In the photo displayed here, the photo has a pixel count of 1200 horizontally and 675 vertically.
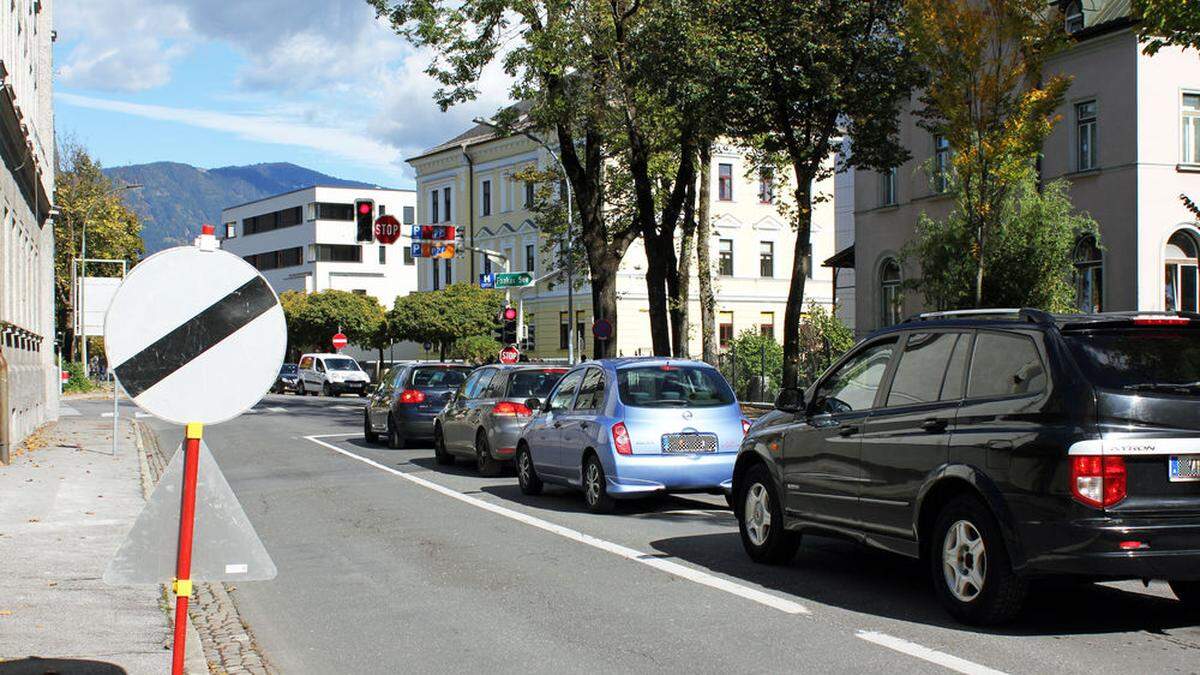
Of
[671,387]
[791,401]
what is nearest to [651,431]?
[671,387]

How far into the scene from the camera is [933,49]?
20062mm

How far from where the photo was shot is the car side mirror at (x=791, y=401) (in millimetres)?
9539

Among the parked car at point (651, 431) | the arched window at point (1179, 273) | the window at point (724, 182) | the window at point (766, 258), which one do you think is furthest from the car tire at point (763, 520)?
the window at point (766, 258)

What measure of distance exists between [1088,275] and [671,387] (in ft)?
65.2

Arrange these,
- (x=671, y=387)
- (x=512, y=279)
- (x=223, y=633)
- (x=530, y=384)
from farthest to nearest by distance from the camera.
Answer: (x=512, y=279)
(x=530, y=384)
(x=671, y=387)
(x=223, y=633)

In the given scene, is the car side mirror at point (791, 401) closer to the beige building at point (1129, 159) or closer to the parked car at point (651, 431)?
the parked car at point (651, 431)

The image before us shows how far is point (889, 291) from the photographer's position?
38.2 m

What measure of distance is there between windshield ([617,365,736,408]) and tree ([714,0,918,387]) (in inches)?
390

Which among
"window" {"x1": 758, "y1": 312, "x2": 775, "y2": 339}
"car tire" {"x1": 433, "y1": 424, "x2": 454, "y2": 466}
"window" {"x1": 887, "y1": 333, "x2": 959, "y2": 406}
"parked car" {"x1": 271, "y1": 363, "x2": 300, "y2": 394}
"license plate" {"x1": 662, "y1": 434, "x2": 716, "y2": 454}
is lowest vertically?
"parked car" {"x1": 271, "y1": 363, "x2": 300, "y2": 394}

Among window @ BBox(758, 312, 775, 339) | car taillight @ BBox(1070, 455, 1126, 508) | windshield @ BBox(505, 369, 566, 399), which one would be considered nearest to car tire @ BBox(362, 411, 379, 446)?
windshield @ BBox(505, 369, 566, 399)

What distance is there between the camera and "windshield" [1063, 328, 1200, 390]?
7004 mm

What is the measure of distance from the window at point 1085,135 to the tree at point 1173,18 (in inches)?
688

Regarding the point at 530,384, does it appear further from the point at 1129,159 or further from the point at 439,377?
the point at 1129,159

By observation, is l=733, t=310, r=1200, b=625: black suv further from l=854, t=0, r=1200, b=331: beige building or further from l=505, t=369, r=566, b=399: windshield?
l=854, t=0, r=1200, b=331: beige building
